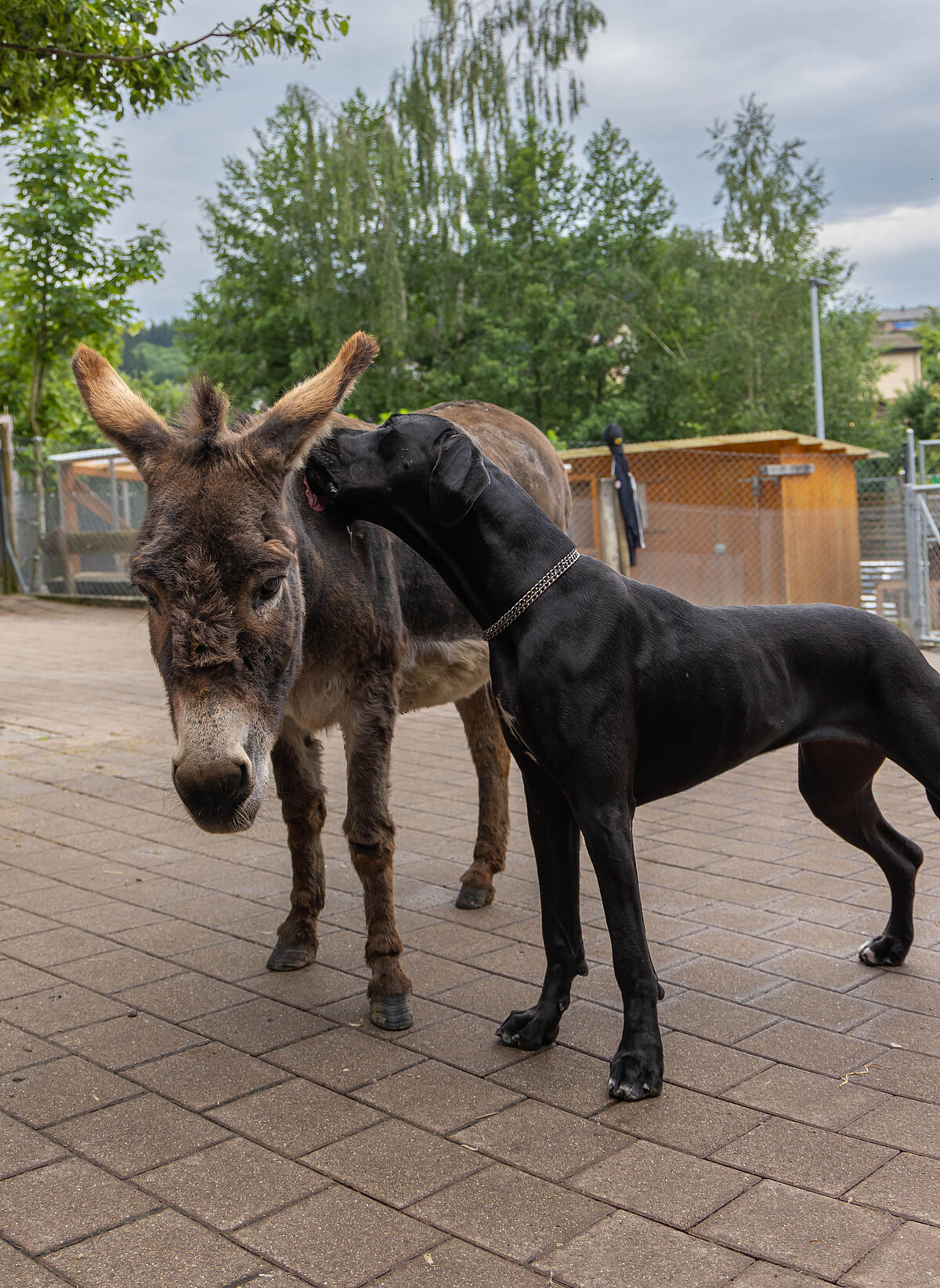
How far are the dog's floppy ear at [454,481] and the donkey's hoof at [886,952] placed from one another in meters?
2.21

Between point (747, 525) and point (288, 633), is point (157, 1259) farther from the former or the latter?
point (747, 525)

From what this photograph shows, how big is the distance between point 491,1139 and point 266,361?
39.8 metres

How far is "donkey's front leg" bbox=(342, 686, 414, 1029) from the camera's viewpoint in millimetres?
3920

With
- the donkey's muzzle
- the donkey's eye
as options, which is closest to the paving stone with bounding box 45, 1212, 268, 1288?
the donkey's muzzle

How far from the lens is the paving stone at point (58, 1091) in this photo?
125 inches

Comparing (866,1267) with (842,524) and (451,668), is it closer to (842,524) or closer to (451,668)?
(451,668)

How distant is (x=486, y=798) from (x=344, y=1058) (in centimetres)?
199

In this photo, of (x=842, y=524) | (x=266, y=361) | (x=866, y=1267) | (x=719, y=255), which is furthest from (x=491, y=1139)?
(x=266, y=361)

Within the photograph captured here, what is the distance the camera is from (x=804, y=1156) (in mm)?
2842

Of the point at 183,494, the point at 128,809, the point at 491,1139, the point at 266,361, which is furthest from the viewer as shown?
the point at 266,361

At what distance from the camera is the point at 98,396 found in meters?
3.57

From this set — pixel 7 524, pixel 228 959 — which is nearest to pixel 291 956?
pixel 228 959

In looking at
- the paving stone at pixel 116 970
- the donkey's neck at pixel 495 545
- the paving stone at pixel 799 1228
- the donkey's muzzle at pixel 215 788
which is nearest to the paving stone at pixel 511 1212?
the paving stone at pixel 799 1228

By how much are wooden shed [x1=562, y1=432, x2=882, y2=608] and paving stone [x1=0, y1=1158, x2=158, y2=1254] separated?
11598 millimetres
